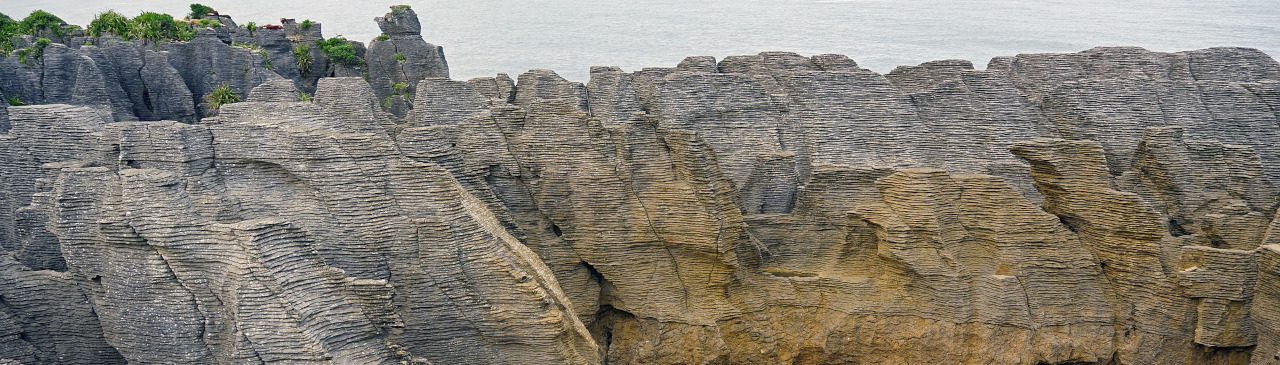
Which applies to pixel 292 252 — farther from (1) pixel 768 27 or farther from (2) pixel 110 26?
(1) pixel 768 27

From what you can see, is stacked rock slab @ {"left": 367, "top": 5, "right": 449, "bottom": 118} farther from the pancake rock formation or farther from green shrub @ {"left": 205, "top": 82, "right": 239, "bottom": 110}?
the pancake rock formation

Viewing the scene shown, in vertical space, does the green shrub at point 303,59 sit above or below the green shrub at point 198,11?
below

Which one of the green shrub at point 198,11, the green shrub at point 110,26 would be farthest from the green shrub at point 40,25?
the green shrub at point 198,11

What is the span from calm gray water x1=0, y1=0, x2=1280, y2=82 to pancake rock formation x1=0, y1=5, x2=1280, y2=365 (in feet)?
105

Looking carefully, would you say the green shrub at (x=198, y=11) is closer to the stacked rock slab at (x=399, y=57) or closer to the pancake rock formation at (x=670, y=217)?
the stacked rock slab at (x=399, y=57)

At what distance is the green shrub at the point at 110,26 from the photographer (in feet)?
110

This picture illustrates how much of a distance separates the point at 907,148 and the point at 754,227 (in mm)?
3353

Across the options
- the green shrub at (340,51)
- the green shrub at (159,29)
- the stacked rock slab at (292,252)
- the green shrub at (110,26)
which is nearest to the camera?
the stacked rock slab at (292,252)

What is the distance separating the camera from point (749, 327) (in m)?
19.3

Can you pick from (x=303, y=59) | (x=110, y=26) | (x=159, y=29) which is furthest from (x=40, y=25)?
(x=303, y=59)

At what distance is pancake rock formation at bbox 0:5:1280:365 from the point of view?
13203 mm

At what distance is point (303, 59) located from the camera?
36.4 metres

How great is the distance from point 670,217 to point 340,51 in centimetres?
2214

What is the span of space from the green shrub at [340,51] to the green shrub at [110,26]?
628 centimetres
